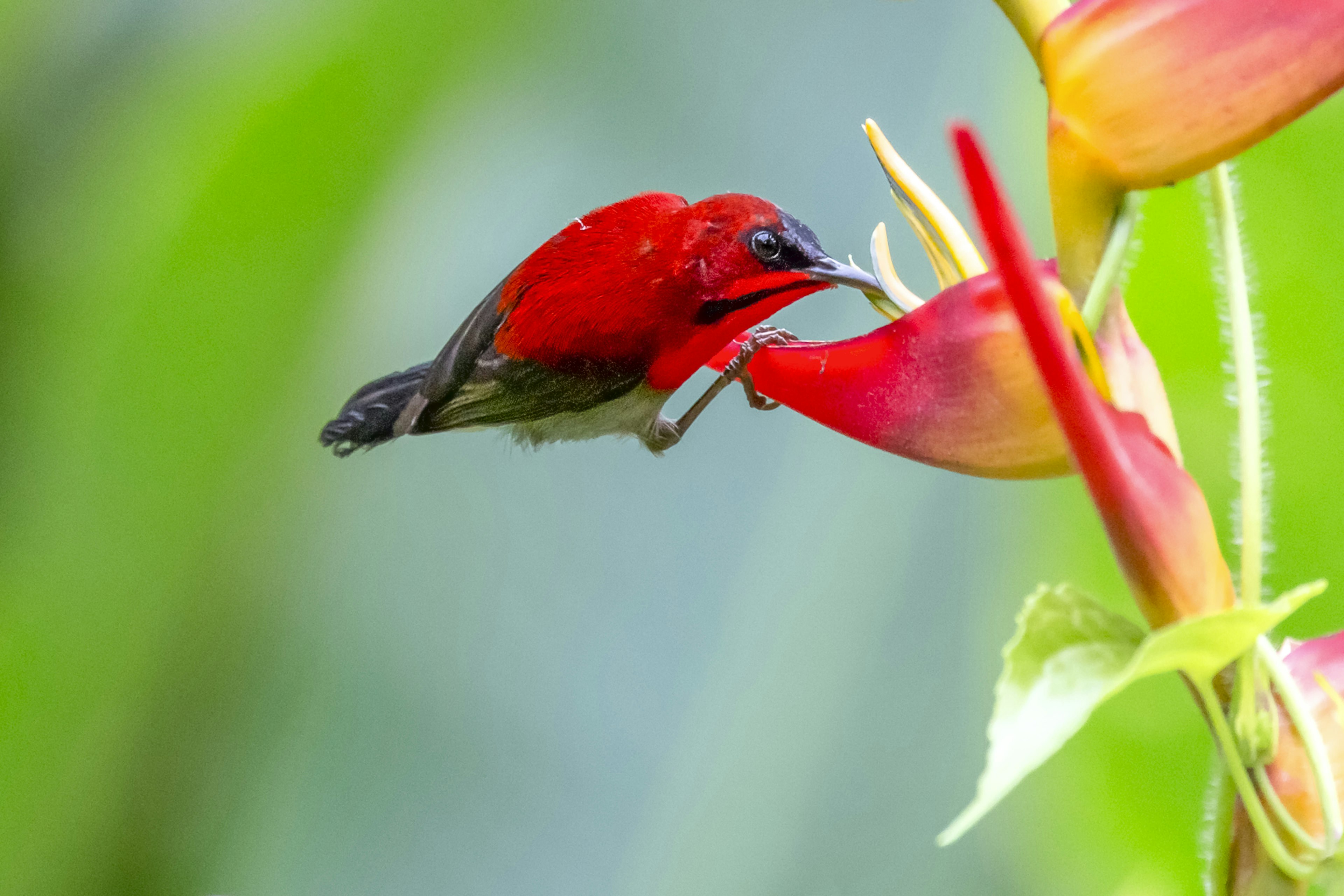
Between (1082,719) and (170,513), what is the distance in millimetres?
706

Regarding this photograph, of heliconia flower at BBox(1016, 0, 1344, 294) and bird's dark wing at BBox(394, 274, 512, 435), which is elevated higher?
heliconia flower at BBox(1016, 0, 1344, 294)

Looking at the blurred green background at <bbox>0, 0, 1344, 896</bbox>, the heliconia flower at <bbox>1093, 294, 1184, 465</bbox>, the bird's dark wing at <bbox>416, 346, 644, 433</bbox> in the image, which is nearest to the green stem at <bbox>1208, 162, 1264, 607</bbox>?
the heliconia flower at <bbox>1093, 294, 1184, 465</bbox>

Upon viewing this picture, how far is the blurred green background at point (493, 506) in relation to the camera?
0.67m

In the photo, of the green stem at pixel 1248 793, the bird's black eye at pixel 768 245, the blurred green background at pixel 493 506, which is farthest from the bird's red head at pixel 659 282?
the blurred green background at pixel 493 506

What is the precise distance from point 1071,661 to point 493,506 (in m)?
0.56

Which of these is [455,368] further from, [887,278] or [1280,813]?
[1280,813]

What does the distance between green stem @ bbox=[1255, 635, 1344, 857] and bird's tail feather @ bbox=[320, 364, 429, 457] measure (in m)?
0.21

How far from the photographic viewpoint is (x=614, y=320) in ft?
0.90

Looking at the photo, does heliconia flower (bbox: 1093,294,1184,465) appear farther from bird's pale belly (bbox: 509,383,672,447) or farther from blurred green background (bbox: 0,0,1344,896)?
blurred green background (bbox: 0,0,1344,896)

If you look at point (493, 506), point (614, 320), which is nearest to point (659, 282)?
point (614, 320)

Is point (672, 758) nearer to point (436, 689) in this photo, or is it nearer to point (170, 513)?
point (436, 689)

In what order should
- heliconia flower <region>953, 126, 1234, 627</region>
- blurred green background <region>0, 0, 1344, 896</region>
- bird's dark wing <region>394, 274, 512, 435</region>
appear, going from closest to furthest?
heliconia flower <region>953, 126, 1234, 627</region>, bird's dark wing <region>394, 274, 512, 435</region>, blurred green background <region>0, 0, 1344, 896</region>

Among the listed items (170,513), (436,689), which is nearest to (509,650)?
(436,689)

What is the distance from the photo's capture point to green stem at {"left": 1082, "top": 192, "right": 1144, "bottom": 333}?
0.67 ft
